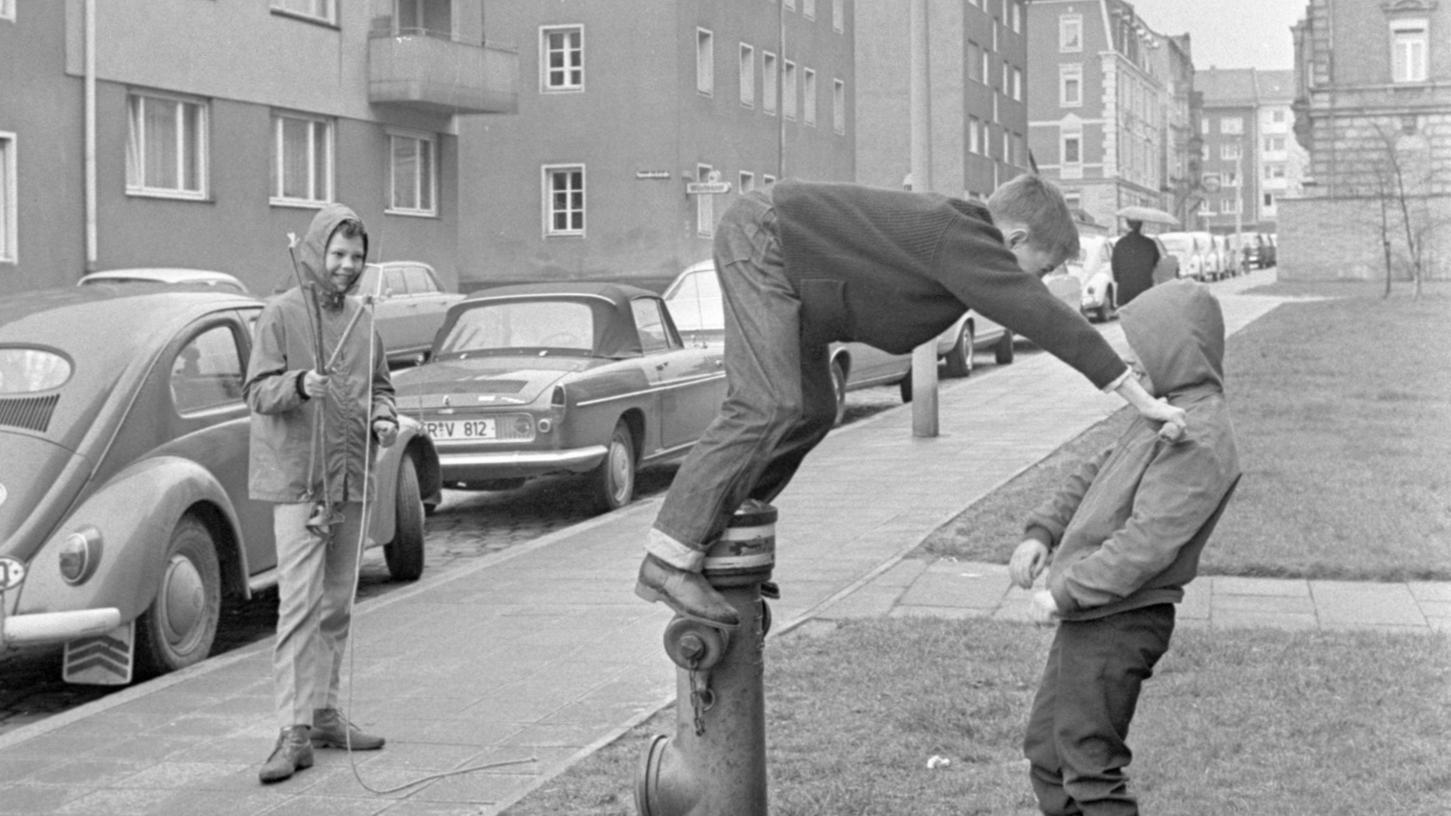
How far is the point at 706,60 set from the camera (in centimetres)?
4638

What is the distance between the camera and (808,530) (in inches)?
439

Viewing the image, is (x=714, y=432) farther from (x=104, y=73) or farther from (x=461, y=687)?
(x=104, y=73)

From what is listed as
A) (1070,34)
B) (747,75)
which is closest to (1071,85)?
(1070,34)

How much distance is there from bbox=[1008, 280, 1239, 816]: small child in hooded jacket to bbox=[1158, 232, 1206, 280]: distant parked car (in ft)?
172

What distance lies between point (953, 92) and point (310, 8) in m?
45.0

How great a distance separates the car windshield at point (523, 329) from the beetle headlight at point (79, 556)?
6167 millimetres

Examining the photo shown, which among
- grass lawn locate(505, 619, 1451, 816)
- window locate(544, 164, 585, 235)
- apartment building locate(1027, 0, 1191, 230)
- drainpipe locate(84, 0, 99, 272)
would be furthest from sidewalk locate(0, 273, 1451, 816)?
apartment building locate(1027, 0, 1191, 230)

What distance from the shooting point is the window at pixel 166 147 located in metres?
27.3

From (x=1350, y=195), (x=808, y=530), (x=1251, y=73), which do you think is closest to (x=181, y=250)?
(x=808, y=530)

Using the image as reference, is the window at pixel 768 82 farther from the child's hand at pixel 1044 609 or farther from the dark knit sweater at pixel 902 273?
the dark knit sweater at pixel 902 273

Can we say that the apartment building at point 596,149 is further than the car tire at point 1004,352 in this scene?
Yes

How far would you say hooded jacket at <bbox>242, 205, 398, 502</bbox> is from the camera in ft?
20.1

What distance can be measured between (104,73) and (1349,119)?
172 feet

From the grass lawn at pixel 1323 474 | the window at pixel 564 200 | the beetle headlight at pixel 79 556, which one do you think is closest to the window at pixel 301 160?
the window at pixel 564 200
